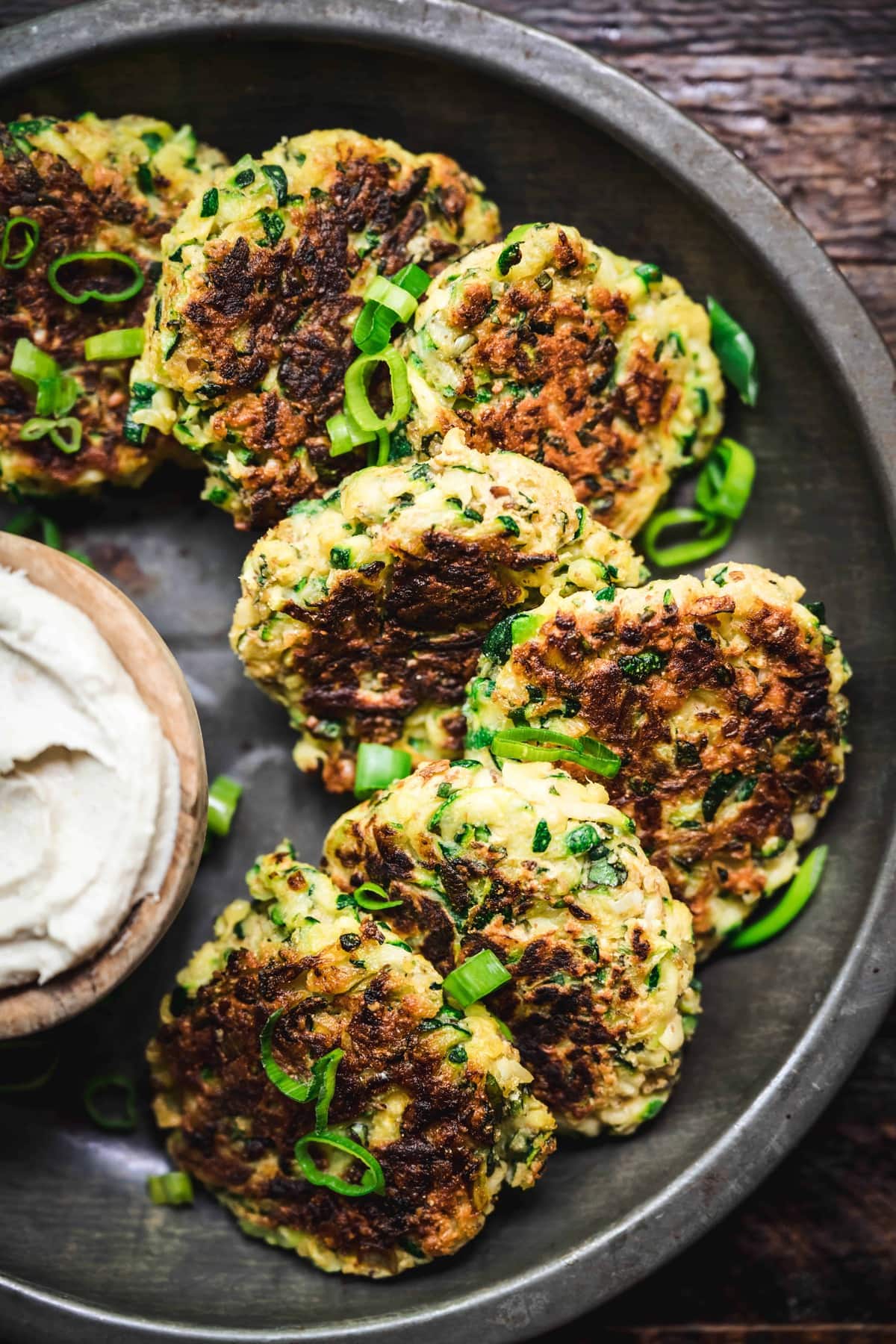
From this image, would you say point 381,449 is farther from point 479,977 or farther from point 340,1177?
point 340,1177

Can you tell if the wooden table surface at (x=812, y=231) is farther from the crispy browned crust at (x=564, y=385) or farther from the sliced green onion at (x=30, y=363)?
the sliced green onion at (x=30, y=363)

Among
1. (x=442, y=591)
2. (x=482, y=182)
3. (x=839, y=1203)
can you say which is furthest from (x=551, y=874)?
(x=482, y=182)

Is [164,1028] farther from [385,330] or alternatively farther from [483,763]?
[385,330]

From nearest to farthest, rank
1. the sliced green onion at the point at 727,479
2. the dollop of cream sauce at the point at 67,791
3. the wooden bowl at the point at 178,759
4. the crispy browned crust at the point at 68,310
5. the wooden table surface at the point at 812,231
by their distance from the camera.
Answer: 1. the dollop of cream sauce at the point at 67,791
2. the wooden bowl at the point at 178,759
3. the crispy browned crust at the point at 68,310
4. the sliced green onion at the point at 727,479
5. the wooden table surface at the point at 812,231

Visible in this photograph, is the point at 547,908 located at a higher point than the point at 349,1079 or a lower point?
higher

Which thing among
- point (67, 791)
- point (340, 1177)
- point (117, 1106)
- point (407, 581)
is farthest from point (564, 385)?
point (117, 1106)

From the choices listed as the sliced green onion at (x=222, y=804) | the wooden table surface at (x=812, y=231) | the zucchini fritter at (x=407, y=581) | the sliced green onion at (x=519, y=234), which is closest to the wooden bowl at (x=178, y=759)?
the zucchini fritter at (x=407, y=581)
